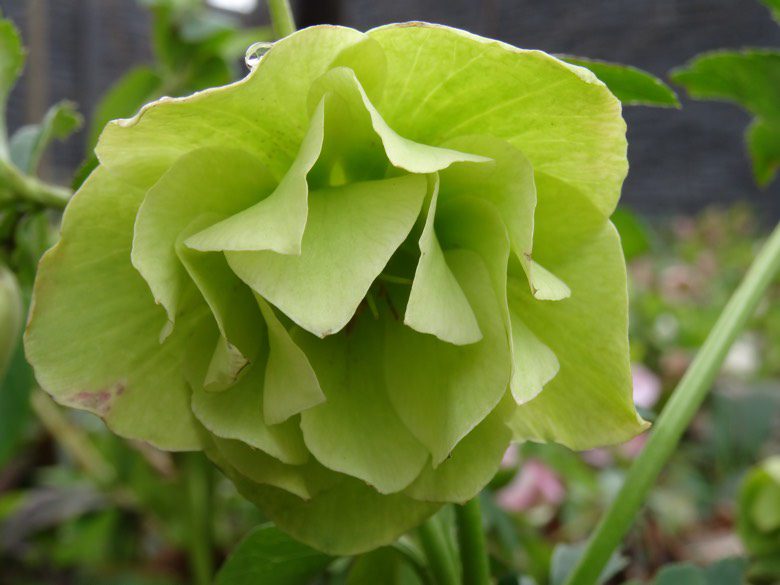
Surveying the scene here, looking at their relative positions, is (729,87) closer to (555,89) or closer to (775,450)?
(555,89)

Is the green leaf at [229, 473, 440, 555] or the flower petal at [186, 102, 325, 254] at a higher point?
the flower petal at [186, 102, 325, 254]

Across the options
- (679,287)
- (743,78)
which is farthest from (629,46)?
(743,78)

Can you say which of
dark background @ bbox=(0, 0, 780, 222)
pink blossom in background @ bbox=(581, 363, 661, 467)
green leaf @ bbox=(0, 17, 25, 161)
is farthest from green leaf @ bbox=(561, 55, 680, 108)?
dark background @ bbox=(0, 0, 780, 222)

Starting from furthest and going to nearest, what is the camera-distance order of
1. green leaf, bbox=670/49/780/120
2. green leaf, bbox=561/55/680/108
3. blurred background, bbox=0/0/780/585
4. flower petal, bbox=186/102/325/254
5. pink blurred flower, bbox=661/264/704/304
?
pink blurred flower, bbox=661/264/704/304 < blurred background, bbox=0/0/780/585 < green leaf, bbox=670/49/780/120 < green leaf, bbox=561/55/680/108 < flower petal, bbox=186/102/325/254

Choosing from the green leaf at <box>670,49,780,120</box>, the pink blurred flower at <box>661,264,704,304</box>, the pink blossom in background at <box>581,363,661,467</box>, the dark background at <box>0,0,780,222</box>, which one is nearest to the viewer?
the green leaf at <box>670,49,780,120</box>

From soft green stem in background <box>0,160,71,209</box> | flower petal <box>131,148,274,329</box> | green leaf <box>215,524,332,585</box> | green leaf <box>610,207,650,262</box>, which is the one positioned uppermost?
flower petal <box>131,148,274,329</box>

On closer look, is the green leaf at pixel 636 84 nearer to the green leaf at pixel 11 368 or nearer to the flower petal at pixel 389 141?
the flower petal at pixel 389 141

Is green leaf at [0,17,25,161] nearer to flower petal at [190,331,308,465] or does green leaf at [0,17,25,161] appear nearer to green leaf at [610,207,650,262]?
flower petal at [190,331,308,465]
